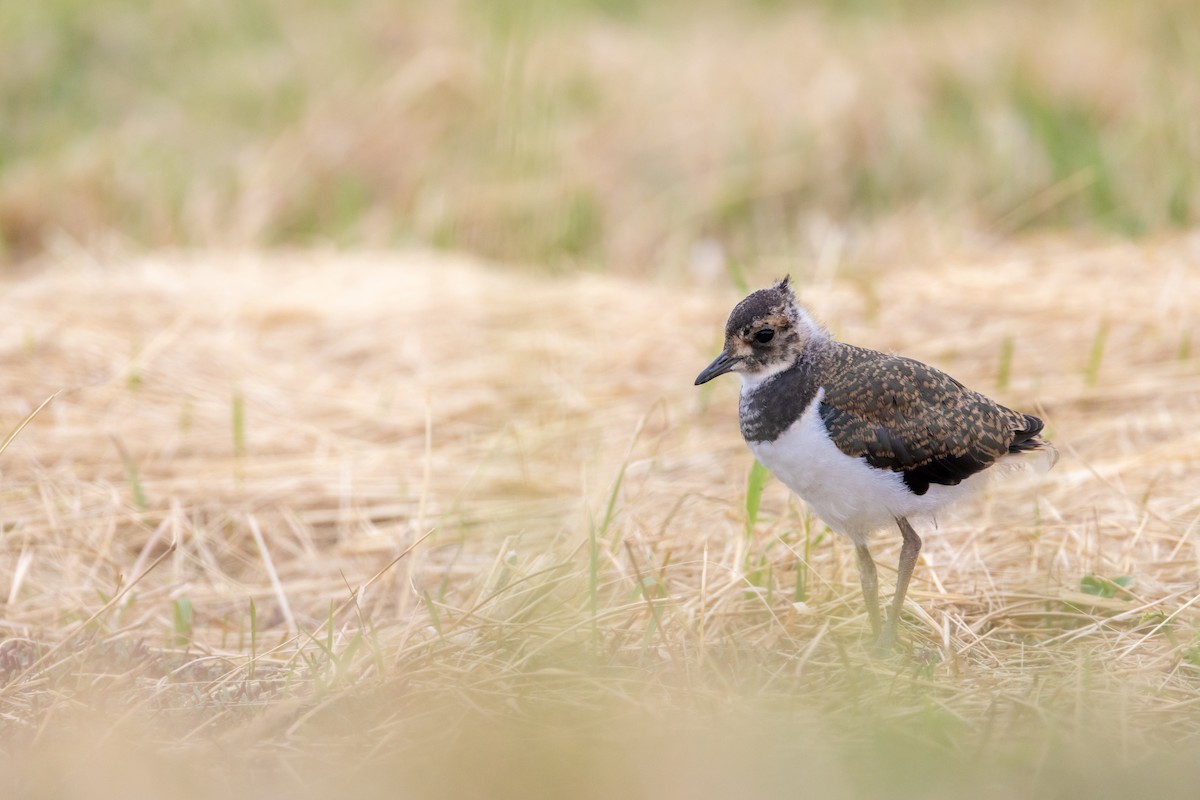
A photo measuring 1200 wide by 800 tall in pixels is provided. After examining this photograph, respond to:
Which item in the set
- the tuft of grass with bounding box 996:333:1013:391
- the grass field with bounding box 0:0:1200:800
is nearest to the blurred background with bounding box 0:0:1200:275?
the grass field with bounding box 0:0:1200:800

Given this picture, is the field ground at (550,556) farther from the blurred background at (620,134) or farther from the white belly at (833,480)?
the blurred background at (620,134)

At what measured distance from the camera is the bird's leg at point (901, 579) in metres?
3.09

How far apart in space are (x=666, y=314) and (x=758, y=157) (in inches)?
102

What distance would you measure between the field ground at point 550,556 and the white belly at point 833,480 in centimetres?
33

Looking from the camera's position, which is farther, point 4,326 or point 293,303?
point 293,303

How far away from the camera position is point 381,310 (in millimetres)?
6086

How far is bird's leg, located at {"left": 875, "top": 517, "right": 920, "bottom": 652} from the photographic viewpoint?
10.1 ft

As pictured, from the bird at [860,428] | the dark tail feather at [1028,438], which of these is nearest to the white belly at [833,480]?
the bird at [860,428]

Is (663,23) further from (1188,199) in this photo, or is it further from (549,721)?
(549,721)

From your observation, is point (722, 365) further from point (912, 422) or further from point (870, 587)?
point (870, 587)

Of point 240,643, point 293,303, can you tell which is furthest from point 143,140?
point 240,643

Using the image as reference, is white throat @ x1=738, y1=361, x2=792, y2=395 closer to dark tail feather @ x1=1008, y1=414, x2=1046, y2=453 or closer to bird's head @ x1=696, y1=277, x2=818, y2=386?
bird's head @ x1=696, y1=277, x2=818, y2=386

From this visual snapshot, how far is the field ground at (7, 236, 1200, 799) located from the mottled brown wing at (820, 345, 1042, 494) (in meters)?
0.34

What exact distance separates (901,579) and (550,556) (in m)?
0.95
